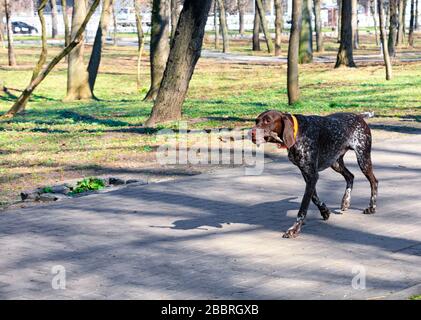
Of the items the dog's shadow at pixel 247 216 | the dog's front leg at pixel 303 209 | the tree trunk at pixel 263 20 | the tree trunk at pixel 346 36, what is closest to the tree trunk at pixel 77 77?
the tree trunk at pixel 346 36

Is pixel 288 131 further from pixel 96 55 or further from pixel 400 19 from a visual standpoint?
pixel 400 19

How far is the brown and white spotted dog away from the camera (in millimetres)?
9430

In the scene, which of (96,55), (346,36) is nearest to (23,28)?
(346,36)

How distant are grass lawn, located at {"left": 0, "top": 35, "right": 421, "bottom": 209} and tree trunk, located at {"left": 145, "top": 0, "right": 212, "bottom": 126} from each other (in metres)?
0.55

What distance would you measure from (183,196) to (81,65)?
832 inches

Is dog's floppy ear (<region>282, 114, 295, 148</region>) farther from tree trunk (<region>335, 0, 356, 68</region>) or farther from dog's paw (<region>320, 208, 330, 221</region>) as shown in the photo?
tree trunk (<region>335, 0, 356, 68</region>)

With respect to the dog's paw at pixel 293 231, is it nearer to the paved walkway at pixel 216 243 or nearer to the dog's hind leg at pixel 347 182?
the paved walkway at pixel 216 243

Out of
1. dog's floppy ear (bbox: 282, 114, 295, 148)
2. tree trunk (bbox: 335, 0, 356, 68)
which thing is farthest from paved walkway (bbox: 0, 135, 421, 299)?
tree trunk (bbox: 335, 0, 356, 68)

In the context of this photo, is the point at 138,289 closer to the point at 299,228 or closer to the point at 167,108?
the point at 299,228

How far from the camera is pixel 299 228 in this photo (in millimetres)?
9648

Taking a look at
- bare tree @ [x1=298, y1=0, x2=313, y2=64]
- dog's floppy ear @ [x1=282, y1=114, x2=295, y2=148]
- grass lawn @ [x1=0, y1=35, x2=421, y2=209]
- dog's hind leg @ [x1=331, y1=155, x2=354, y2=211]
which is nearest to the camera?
dog's floppy ear @ [x1=282, y1=114, x2=295, y2=148]

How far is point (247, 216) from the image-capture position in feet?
35.3
